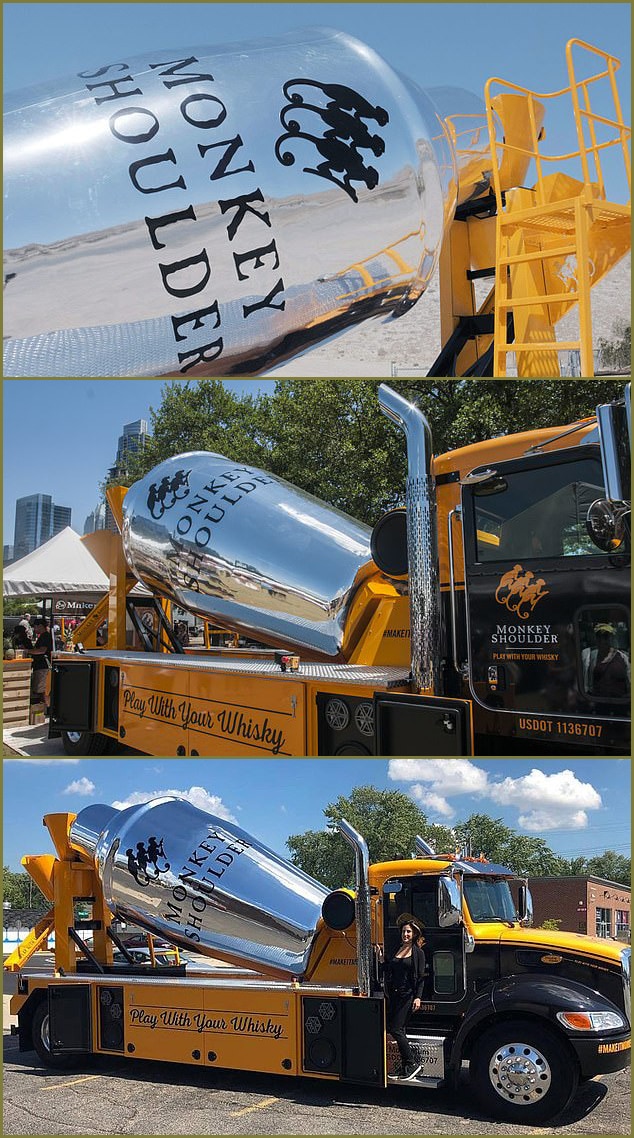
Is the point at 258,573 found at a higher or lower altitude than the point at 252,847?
higher

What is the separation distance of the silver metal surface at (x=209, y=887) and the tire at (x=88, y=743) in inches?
60.8

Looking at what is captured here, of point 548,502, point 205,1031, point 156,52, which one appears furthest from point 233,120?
point 205,1031

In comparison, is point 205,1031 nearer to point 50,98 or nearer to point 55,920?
point 55,920

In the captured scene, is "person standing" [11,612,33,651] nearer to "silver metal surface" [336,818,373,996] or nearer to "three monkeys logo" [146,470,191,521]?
"three monkeys logo" [146,470,191,521]

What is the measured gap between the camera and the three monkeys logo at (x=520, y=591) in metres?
5.04

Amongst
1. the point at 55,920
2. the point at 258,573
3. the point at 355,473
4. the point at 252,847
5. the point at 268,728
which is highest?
the point at 355,473

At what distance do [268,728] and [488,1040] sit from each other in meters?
2.42

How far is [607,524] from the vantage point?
4758mm

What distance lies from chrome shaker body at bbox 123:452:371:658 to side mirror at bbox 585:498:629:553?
1.62 metres

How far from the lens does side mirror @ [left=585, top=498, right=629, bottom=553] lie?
15.5 ft

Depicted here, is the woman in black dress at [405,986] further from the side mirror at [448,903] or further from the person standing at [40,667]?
the person standing at [40,667]

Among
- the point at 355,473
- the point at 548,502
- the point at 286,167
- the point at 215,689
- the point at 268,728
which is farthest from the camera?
the point at 355,473

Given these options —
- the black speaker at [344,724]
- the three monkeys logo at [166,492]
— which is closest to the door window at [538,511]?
the black speaker at [344,724]

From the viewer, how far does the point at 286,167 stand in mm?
1813
